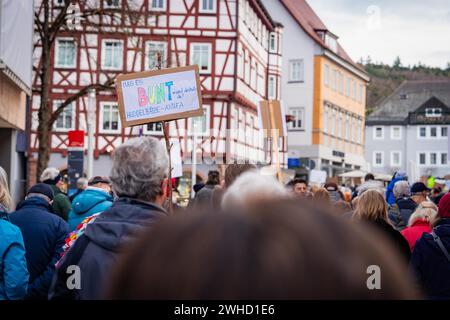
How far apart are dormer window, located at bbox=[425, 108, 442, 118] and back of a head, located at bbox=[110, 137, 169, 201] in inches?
3781

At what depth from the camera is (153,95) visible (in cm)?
→ 817

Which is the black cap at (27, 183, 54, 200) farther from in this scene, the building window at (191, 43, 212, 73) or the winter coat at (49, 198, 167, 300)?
the building window at (191, 43, 212, 73)

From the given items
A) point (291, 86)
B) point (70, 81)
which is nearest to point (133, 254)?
point (70, 81)

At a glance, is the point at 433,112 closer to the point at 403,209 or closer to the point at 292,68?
the point at 292,68

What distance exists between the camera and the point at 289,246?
142 centimetres

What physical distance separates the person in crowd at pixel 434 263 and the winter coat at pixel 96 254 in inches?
122

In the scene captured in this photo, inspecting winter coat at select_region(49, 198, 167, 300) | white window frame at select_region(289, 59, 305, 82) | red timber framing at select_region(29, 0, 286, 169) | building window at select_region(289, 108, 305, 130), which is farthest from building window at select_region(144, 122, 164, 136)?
winter coat at select_region(49, 198, 167, 300)

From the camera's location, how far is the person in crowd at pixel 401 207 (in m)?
10.8

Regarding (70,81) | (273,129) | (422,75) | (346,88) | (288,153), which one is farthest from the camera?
(422,75)

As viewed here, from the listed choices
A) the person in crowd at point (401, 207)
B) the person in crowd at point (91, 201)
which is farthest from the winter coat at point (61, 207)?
the person in crowd at point (401, 207)

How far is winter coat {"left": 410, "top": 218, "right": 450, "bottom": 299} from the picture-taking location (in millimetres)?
6461

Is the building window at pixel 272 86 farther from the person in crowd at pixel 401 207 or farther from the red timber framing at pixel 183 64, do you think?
the person in crowd at pixel 401 207

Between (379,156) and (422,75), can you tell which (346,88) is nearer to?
(379,156)

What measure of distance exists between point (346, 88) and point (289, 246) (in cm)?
6345
